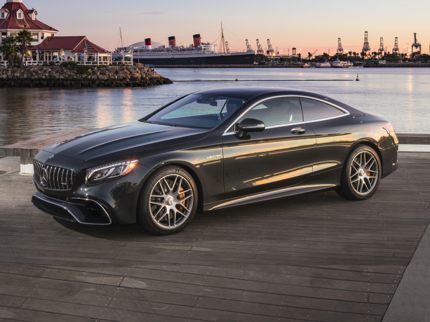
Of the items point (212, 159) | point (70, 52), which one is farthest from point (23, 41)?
point (212, 159)

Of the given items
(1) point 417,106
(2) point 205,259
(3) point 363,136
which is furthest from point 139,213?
(1) point 417,106

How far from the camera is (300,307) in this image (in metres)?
4.08

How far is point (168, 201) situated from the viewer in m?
5.88

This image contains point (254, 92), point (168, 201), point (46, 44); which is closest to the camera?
point (168, 201)

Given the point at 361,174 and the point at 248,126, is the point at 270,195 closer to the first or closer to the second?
the point at 248,126

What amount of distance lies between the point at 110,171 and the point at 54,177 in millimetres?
649

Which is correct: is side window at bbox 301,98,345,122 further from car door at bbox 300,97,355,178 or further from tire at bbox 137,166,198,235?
tire at bbox 137,166,198,235

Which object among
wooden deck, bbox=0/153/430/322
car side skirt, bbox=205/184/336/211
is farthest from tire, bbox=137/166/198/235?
car side skirt, bbox=205/184/336/211

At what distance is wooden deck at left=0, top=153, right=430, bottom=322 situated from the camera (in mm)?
4055

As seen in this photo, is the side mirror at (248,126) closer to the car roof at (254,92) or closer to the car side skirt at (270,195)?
the car roof at (254,92)

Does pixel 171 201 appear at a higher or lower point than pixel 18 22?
lower

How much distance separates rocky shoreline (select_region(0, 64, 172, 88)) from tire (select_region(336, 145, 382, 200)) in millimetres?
94803

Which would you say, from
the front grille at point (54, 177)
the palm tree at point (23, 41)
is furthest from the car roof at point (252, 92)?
the palm tree at point (23, 41)

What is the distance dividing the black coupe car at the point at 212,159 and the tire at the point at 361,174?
0.01 meters
